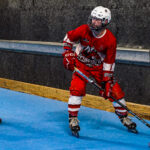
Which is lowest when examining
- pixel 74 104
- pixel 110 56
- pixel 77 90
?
pixel 74 104

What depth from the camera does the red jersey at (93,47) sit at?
12.9ft

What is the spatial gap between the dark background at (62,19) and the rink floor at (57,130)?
1.11 m

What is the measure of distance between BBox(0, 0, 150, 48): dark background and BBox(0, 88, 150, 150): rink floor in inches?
43.7

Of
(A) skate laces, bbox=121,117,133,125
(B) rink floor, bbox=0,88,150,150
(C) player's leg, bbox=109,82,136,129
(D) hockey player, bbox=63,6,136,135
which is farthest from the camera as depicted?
(A) skate laces, bbox=121,117,133,125

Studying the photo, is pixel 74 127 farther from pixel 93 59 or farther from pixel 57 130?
pixel 93 59

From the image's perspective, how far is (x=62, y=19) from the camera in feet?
18.6

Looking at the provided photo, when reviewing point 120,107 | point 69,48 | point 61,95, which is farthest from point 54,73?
point 120,107

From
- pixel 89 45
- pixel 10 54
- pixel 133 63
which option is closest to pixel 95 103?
pixel 133 63

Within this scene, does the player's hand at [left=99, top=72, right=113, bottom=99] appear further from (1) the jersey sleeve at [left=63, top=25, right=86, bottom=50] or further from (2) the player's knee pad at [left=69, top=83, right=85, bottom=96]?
(1) the jersey sleeve at [left=63, top=25, right=86, bottom=50]

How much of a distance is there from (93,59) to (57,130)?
0.95 metres

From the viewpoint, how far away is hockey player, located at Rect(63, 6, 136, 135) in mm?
3904

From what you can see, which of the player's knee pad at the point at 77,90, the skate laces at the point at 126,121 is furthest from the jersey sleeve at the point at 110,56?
the skate laces at the point at 126,121

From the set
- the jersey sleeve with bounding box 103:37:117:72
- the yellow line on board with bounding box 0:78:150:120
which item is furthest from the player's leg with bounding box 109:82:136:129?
the yellow line on board with bounding box 0:78:150:120

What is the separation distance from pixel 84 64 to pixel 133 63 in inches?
32.1
